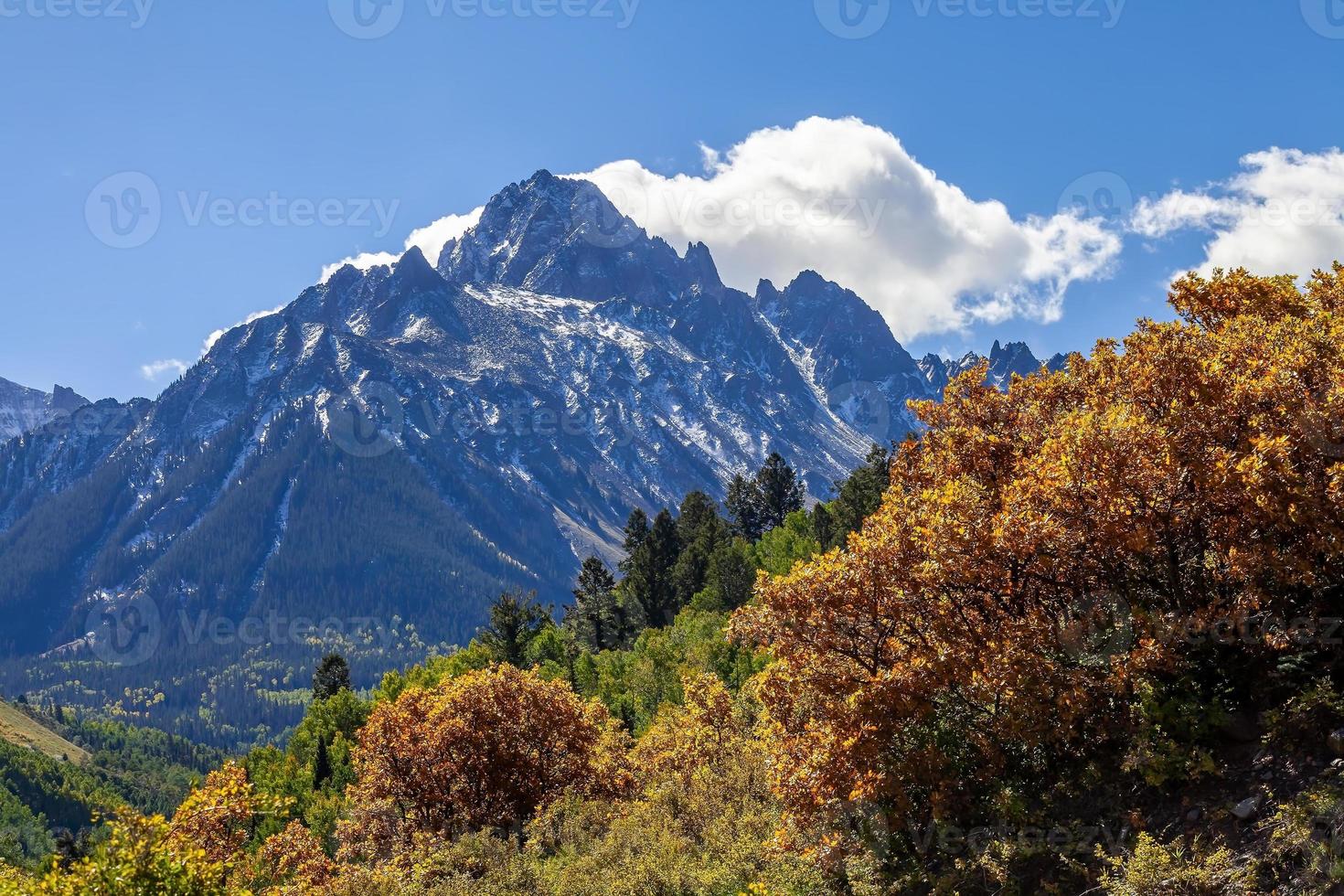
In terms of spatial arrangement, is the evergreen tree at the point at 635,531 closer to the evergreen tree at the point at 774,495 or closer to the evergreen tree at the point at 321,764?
the evergreen tree at the point at 774,495

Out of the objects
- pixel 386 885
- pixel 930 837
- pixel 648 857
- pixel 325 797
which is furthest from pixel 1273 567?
pixel 325 797

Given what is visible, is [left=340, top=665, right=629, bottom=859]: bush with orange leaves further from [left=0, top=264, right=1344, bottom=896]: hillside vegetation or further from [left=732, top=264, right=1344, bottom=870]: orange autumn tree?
[left=732, top=264, right=1344, bottom=870]: orange autumn tree

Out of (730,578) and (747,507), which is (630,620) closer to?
(730,578)

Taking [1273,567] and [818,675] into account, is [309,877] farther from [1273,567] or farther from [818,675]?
[1273,567]

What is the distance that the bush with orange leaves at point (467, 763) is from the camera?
109 feet

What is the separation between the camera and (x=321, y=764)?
89.1 m

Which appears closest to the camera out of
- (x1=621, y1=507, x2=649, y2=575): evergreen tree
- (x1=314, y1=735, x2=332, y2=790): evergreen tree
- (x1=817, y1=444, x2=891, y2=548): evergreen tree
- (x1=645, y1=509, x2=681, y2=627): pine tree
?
(x1=817, y1=444, x2=891, y2=548): evergreen tree

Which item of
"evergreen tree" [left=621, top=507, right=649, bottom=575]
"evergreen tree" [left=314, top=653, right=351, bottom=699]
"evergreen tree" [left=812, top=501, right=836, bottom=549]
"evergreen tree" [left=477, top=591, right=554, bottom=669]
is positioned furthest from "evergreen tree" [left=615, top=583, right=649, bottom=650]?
"evergreen tree" [left=314, top=653, right=351, bottom=699]

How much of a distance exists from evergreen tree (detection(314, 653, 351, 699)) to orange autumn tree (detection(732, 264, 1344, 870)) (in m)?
90.9

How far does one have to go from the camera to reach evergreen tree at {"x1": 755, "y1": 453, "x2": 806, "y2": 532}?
385ft

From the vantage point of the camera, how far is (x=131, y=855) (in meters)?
16.4

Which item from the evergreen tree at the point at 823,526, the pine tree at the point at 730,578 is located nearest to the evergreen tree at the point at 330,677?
the pine tree at the point at 730,578

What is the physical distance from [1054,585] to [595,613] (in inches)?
2965

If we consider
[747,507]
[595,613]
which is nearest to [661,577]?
[595,613]
